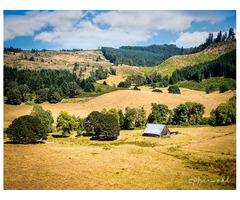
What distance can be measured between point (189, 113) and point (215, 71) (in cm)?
9705

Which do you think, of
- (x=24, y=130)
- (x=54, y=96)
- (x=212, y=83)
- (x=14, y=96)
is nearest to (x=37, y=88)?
(x=54, y=96)

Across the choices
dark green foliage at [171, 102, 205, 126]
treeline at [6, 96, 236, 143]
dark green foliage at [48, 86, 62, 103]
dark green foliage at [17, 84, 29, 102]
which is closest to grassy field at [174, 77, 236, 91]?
dark green foliage at [171, 102, 205, 126]

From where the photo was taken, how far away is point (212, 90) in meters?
124

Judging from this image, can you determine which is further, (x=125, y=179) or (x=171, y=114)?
(x=171, y=114)

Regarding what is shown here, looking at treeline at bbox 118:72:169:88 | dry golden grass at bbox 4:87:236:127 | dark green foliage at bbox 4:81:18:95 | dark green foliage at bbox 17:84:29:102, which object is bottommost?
dry golden grass at bbox 4:87:236:127

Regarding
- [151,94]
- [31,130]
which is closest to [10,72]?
[151,94]

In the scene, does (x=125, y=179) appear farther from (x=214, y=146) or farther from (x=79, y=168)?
(x=214, y=146)

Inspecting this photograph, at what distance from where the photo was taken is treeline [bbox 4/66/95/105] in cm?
11319

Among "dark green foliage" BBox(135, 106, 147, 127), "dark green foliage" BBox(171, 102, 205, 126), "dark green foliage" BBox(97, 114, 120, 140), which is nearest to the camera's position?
"dark green foliage" BBox(97, 114, 120, 140)

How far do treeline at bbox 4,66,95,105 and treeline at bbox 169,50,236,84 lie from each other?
291 ft

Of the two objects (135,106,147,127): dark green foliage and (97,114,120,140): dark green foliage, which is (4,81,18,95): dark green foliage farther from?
(97,114,120,140): dark green foliage

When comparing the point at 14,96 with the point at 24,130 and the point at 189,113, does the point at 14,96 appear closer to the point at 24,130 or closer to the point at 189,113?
the point at 24,130

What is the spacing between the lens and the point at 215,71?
150 meters

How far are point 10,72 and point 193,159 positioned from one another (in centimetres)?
14774
